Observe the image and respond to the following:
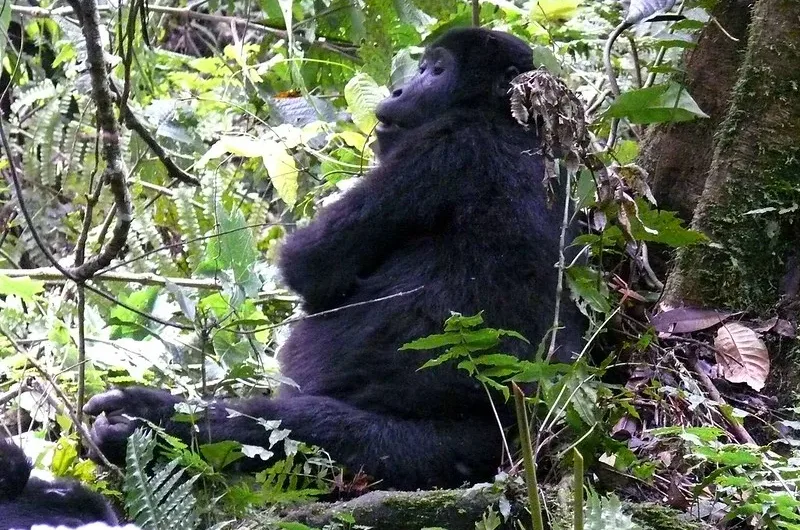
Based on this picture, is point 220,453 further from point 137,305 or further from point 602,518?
point 137,305

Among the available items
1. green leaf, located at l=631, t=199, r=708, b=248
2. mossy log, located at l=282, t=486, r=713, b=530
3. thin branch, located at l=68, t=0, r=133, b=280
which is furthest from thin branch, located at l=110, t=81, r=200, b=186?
green leaf, located at l=631, t=199, r=708, b=248

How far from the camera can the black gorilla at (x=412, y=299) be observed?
2.38 meters

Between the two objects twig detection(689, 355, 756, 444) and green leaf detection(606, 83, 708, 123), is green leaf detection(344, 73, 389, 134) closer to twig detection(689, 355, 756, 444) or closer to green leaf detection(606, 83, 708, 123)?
green leaf detection(606, 83, 708, 123)

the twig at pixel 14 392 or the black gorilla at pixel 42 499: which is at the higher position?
the twig at pixel 14 392

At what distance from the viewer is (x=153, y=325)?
3039mm

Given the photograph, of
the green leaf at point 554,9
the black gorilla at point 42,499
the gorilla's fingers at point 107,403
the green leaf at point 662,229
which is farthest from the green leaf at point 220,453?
the green leaf at point 554,9

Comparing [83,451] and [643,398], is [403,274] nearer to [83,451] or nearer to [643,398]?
[643,398]

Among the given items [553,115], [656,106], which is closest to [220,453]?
[553,115]

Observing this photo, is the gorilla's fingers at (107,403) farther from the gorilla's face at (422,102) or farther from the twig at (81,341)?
the gorilla's face at (422,102)

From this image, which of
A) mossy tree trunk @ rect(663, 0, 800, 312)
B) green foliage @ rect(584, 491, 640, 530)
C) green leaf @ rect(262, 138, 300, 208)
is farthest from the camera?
green leaf @ rect(262, 138, 300, 208)

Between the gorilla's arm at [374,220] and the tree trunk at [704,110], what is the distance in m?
0.76

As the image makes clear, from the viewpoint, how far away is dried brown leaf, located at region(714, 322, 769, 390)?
2.44 meters

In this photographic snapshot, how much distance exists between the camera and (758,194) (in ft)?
8.71

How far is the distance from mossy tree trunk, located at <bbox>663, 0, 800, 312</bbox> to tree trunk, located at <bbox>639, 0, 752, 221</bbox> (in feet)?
0.57
